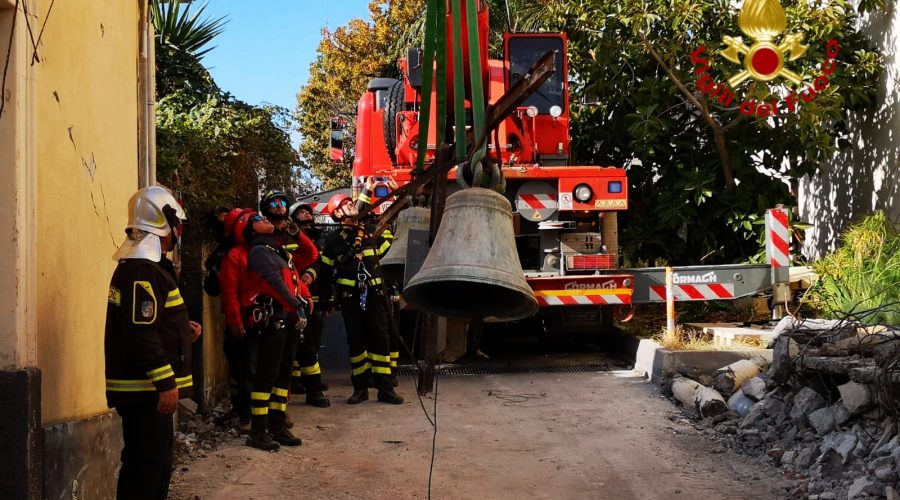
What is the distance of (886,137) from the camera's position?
11.2 meters

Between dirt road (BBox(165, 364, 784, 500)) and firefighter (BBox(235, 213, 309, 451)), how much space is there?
0.71 feet

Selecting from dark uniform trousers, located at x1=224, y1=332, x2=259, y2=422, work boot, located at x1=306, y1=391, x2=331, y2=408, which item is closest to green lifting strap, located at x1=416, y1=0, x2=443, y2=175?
dark uniform trousers, located at x1=224, y1=332, x2=259, y2=422

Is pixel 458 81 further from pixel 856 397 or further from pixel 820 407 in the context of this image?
pixel 820 407

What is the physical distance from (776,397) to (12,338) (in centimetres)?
507

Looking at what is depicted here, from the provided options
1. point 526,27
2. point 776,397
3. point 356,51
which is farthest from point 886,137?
point 356,51

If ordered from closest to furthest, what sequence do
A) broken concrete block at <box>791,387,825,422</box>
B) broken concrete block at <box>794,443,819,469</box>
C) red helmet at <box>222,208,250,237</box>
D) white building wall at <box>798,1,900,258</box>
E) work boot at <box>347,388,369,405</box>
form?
broken concrete block at <box>794,443,819,469</box>, broken concrete block at <box>791,387,825,422</box>, red helmet at <box>222,208,250,237</box>, work boot at <box>347,388,369,405</box>, white building wall at <box>798,1,900,258</box>

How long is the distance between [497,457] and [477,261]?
3.76m

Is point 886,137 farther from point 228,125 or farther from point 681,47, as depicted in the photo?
point 228,125

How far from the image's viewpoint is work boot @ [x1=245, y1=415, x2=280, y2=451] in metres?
6.50

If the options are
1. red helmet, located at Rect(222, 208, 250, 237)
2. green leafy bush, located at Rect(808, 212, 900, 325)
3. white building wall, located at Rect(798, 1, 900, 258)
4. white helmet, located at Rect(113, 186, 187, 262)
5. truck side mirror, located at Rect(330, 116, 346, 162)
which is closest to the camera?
white helmet, located at Rect(113, 186, 187, 262)

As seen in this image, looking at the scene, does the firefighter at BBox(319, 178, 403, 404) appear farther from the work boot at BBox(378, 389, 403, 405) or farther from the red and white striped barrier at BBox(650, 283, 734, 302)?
the red and white striped barrier at BBox(650, 283, 734, 302)

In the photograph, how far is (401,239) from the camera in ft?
12.1

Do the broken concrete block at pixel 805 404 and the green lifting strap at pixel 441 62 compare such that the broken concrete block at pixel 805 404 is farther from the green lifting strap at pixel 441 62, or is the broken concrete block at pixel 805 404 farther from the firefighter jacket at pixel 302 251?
the green lifting strap at pixel 441 62

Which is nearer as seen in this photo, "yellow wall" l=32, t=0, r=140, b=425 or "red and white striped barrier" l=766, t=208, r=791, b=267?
"yellow wall" l=32, t=0, r=140, b=425
